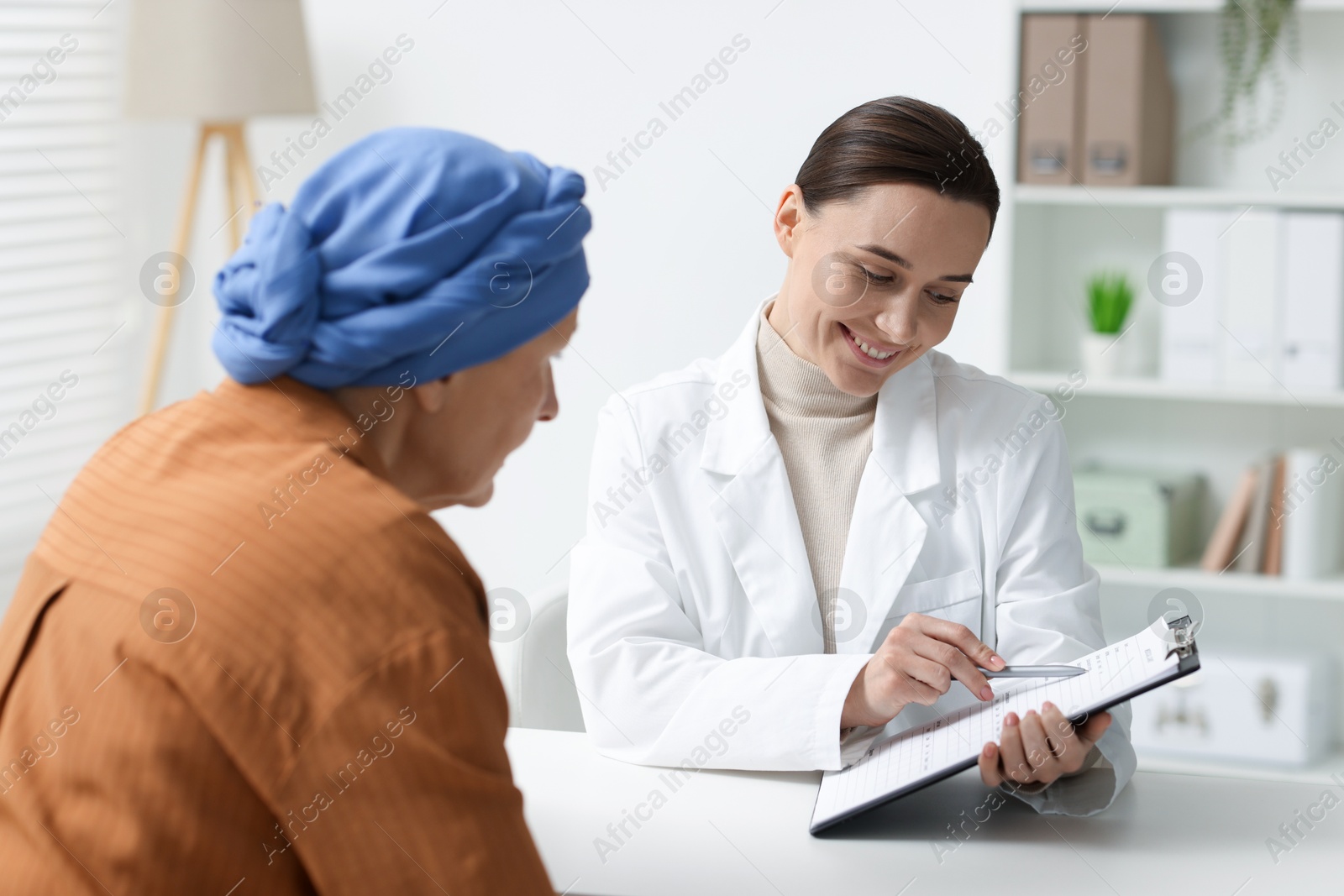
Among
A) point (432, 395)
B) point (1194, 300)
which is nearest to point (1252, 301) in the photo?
point (1194, 300)

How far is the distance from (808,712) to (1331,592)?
5.65 ft

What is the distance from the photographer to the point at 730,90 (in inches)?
115

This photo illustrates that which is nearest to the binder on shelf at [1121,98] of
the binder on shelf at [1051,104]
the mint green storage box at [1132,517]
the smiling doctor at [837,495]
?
the binder on shelf at [1051,104]

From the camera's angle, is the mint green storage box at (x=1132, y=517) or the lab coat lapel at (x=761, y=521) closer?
the lab coat lapel at (x=761, y=521)

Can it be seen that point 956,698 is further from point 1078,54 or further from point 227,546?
point 1078,54

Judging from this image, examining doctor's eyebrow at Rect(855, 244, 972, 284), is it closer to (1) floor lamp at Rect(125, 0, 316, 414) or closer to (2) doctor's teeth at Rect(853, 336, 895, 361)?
(2) doctor's teeth at Rect(853, 336, 895, 361)

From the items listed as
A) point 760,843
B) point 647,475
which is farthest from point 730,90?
point 760,843

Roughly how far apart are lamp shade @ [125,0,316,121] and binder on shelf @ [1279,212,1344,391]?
217 centimetres

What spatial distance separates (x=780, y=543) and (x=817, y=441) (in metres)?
0.17

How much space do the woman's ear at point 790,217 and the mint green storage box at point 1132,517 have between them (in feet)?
4.09

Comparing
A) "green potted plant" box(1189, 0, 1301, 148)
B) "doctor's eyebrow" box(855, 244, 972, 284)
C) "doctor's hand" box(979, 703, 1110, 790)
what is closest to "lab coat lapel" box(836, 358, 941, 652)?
"doctor's eyebrow" box(855, 244, 972, 284)

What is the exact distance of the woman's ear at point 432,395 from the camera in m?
0.90

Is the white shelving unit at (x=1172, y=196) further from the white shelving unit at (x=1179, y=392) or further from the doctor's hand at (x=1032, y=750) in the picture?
the doctor's hand at (x=1032, y=750)

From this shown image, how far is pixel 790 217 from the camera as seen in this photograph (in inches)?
64.8
